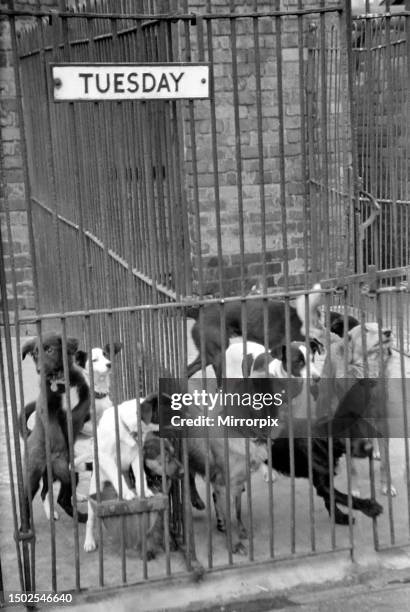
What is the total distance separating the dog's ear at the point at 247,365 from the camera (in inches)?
185

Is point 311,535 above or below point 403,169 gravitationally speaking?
below

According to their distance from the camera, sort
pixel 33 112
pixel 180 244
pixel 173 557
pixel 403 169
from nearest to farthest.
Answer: pixel 180 244 → pixel 173 557 → pixel 33 112 → pixel 403 169

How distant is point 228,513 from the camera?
481 centimetres

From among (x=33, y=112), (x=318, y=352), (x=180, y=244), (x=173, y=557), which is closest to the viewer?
(x=180, y=244)

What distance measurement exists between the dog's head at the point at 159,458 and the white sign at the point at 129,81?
1759mm

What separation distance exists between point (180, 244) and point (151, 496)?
129 cm

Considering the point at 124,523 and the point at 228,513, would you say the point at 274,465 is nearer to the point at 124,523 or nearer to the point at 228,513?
the point at 228,513

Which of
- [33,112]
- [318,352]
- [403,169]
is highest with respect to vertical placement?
[33,112]

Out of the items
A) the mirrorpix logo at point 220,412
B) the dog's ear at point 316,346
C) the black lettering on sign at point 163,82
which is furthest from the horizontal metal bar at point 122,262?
the dog's ear at point 316,346

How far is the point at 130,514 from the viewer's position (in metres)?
4.74

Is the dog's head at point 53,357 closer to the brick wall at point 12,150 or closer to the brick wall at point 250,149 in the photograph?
the brick wall at point 250,149

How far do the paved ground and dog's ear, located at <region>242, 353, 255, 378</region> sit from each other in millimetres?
827

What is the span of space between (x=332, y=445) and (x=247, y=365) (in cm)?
66

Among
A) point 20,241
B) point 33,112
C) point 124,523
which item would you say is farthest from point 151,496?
point 20,241
